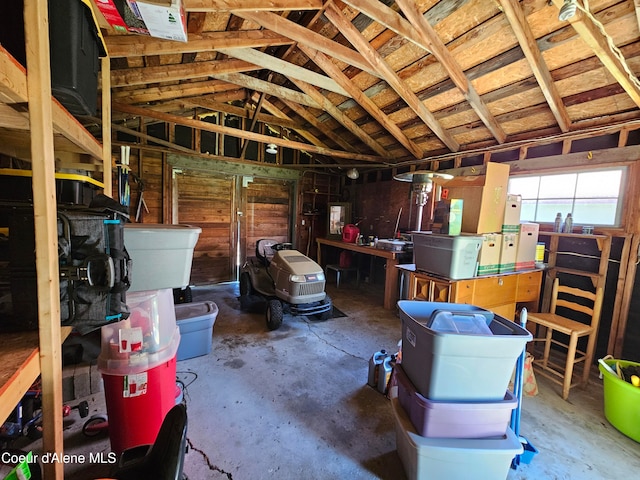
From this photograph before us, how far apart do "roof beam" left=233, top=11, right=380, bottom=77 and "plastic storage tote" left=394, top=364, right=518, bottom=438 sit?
2992 mm

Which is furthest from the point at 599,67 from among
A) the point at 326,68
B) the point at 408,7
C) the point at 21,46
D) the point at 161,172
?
the point at 161,172

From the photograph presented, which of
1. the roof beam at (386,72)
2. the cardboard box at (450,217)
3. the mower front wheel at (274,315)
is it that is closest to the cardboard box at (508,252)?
the cardboard box at (450,217)

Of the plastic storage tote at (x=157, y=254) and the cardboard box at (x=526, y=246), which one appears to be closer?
the plastic storage tote at (x=157, y=254)

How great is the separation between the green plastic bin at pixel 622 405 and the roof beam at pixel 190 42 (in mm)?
4020

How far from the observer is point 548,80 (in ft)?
8.39

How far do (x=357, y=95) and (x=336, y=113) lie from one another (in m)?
0.68

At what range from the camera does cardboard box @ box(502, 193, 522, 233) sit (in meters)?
2.52

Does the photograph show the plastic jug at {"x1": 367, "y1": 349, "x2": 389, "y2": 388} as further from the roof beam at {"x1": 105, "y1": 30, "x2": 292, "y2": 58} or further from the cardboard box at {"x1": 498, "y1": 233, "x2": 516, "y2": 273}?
the roof beam at {"x1": 105, "y1": 30, "x2": 292, "y2": 58}

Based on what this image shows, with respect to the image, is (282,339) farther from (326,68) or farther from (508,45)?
(508,45)

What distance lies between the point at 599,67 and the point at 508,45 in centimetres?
77

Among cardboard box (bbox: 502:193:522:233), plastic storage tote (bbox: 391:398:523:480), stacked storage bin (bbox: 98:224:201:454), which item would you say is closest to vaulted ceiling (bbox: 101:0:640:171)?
cardboard box (bbox: 502:193:522:233)

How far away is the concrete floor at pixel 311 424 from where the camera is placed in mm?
1524

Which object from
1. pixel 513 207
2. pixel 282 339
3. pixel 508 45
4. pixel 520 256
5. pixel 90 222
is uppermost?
pixel 508 45

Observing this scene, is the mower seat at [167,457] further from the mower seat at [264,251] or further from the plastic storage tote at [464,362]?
the mower seat at [264,251]
